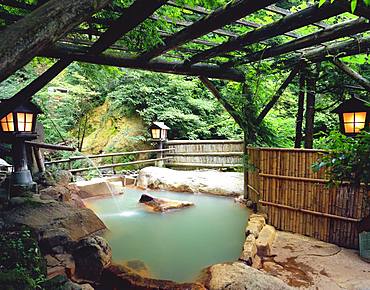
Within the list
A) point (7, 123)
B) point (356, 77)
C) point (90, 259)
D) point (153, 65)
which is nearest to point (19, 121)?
point (7, 123)

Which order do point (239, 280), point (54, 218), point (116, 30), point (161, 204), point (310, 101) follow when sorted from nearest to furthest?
point (116, 30)
point (239, 280)
point (54, 218)
point (310, 101)
point (161, 204)

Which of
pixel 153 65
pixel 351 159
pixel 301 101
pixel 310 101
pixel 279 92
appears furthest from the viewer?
pixel 279 92

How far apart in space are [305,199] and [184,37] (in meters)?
3.07

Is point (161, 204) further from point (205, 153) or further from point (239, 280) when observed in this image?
point (205, 153)

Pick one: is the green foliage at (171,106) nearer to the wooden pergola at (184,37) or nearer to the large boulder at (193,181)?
the large boulder at (193,181)

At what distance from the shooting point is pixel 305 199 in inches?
176

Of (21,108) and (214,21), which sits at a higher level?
(214,21)

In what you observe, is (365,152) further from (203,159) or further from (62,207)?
(203,159)

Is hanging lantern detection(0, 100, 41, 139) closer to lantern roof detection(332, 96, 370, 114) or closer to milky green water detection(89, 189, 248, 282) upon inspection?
milky green water detection(89, 189, 248, 282)

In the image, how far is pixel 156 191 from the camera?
848cm

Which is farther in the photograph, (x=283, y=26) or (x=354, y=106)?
(x=354, y=106)

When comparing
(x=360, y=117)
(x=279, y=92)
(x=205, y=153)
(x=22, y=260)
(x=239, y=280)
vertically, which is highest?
(x=279, y=92)

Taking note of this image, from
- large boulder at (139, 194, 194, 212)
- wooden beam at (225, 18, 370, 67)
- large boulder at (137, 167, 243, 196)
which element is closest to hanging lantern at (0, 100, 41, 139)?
large boulder at (139, 194, 194, 212)

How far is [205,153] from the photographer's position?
10094mm
